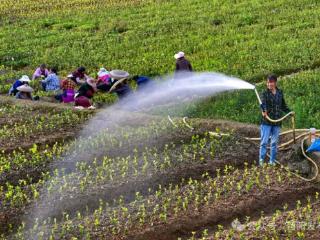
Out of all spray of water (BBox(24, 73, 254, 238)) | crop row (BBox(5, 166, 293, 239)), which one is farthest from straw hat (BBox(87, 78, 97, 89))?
crop row (BBox(5, 166, 293, 239))

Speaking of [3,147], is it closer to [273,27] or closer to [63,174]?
[63,174]

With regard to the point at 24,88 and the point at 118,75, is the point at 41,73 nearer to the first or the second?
the point at 24,88

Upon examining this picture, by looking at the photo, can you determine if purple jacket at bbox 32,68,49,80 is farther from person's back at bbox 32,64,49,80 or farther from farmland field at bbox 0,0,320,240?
farmland field at bbox 0,0,320,240

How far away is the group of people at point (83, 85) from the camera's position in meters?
16.3

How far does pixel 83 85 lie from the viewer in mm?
16266

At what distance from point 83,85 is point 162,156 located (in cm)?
484

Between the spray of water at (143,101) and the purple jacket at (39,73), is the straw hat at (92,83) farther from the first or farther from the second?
the purple jacket at (39,73)

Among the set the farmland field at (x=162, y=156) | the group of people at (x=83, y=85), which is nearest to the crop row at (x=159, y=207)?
the farmland field at (x=162, y=156)

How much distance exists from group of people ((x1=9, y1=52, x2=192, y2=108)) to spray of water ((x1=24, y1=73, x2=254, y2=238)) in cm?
31

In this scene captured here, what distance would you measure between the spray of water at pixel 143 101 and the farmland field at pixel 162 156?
0.06 m

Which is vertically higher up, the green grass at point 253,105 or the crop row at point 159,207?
the green grass at point 253,105

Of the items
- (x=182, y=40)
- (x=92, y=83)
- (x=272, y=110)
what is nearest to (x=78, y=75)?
(x=92, y=83)

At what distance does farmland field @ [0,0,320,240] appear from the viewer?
955 centimetres

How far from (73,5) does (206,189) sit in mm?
26499
